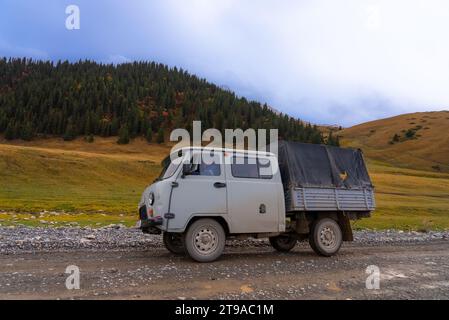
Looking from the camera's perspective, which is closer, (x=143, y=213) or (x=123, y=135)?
(x=143, y=213)

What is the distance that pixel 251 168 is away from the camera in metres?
12.2

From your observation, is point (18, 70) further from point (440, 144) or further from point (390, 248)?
point (390, 248)

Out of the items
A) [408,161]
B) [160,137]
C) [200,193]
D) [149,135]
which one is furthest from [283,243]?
[408,161]

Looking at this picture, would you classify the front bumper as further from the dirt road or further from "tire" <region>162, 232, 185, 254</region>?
"tire" <region>162, 232, 185, 254</region>

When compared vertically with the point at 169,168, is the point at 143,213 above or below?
below

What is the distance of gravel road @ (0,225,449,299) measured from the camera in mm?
8094

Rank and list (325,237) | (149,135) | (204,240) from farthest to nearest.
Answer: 1. (149,135)
2. (325,237)
3. (204,240)

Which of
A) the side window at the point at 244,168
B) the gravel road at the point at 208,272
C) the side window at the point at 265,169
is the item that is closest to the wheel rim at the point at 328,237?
the gravel road at the point at 208,272

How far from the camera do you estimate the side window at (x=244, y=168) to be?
468 inches

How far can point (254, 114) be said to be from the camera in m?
141

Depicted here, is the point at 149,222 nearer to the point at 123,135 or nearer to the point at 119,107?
the point at 123,135

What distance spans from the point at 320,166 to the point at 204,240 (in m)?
4.66

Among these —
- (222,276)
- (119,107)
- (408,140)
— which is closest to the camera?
(222,276)
